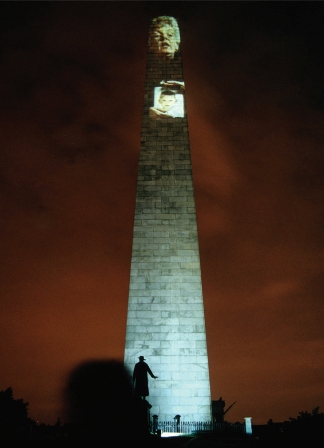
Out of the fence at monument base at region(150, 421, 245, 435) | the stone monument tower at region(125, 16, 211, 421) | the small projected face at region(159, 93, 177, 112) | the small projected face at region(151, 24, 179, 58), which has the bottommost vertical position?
the fence at monument base at region(150, 421, 245, 435)

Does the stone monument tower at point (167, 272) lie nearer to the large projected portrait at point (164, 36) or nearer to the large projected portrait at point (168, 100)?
the large projected portrait at point (168, 100)

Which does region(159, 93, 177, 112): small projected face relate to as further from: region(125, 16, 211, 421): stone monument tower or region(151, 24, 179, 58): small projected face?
region(151, 24, 179, 58): small projected face

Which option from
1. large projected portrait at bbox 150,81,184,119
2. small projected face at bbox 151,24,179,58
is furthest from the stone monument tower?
small projected face at bbox 151,24,179,58

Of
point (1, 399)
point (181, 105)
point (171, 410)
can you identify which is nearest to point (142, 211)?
point (181, 105)

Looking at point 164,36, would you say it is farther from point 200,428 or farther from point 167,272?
point 200,428

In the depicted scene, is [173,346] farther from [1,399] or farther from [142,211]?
[1,399]

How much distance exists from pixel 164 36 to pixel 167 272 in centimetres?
1303

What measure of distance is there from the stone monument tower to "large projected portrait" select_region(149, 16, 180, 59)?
2.27 m

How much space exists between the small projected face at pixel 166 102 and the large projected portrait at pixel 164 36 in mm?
2538

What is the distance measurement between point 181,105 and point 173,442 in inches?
572

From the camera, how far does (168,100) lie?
19953 millimetres

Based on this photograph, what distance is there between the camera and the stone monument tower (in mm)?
14562

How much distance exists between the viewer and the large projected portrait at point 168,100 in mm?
19500

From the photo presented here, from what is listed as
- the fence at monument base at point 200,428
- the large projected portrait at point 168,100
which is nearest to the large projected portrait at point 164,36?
the large projected portrait at point 168,100
